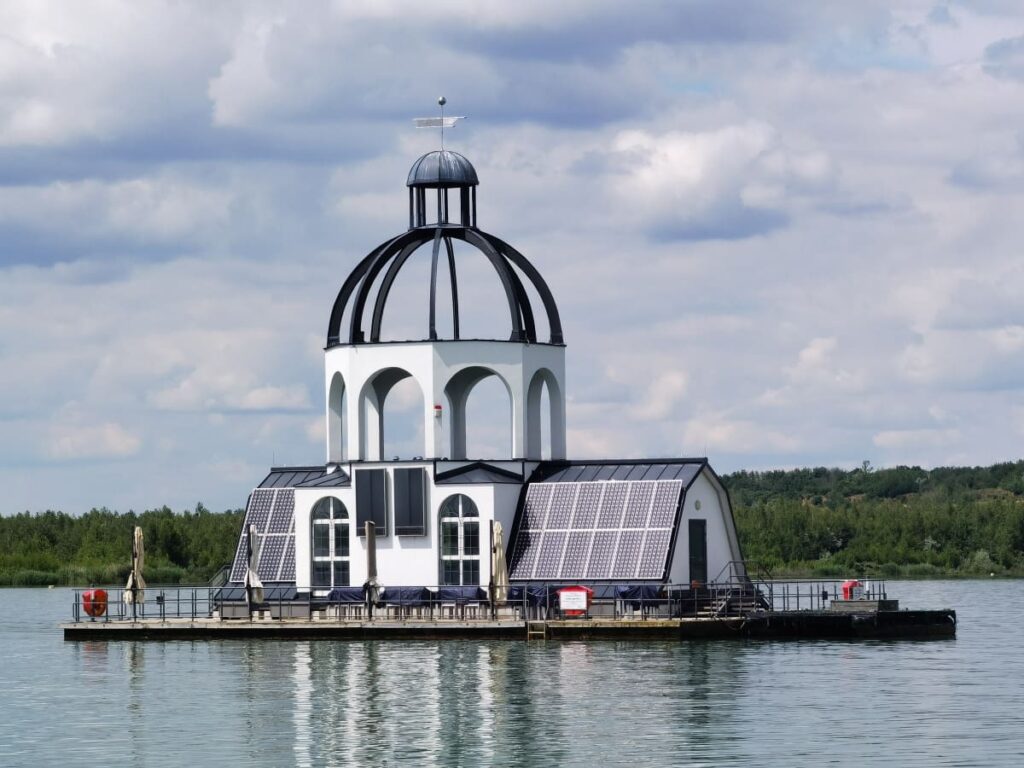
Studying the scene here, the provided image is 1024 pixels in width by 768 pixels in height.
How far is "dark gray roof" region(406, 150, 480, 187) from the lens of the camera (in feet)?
260

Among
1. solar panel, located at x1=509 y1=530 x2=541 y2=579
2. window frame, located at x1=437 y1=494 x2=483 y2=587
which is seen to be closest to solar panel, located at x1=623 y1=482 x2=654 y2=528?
solar panel, located at x1=509 y1=530 x2=541 y2=579

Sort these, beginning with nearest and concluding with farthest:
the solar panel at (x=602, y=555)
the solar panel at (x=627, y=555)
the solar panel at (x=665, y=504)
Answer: the solar panel at (x=627, y=555), the solar panel at (x=602, y=555), the solar panel at (x=665, y=504)

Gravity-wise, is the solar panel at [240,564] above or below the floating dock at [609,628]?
above

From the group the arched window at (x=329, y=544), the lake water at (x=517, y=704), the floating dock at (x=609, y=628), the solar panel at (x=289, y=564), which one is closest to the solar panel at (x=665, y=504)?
the floating dock at (x=609, y=628)

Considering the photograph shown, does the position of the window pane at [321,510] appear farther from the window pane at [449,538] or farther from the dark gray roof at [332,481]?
the window pane at [449,538]

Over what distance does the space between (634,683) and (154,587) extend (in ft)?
268

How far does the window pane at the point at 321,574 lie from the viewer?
78.3m

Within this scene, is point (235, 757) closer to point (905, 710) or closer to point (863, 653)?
point (905, 710)

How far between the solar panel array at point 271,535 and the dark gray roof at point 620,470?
29.1 ft

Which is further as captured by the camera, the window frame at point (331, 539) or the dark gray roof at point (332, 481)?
the dark gray roof at point (332, 481)

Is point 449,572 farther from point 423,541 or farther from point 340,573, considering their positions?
point 340,573

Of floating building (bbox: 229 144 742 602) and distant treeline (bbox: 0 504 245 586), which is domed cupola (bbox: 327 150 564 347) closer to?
floating building (bbox: 229 144 742 602)

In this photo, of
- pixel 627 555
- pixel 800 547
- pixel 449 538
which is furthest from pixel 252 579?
pixel 800 547

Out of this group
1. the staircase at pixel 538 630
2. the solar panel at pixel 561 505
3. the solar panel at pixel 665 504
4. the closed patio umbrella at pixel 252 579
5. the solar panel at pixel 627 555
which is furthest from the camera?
the solar panel at pixel 561 505
